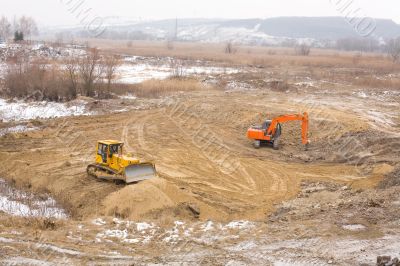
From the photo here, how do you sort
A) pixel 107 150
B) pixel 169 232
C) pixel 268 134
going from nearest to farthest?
pixel 169 232, pixel 107 150, pixel 268 134

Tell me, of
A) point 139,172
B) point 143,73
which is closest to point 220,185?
point 139,172

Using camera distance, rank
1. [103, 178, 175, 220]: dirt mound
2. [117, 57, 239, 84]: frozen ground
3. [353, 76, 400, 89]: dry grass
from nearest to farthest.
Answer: [103, 178, 175, 220]: dirt mound, [353, 76, 400, 89]: dry grass, [117, 57, 239, 84]: frozen ground

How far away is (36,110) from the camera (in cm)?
2586

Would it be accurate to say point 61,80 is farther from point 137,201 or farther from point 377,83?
point 377,83

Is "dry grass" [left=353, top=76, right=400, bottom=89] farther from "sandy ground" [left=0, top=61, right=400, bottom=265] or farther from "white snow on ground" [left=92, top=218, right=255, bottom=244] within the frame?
"white snow on ground" [left=92, top=218, right=255, bottom=244]

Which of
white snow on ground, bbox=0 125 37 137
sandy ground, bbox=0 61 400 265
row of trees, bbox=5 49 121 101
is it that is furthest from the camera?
row of trees, bbox=5 49 121 101

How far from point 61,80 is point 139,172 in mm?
15736

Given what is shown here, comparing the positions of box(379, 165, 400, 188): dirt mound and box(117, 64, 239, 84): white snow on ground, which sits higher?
box(117, 64, 239, 84): white snow on ground

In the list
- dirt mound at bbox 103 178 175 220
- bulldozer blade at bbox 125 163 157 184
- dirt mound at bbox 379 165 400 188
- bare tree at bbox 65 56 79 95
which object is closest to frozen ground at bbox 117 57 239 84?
bare tree at bbox 65 56 79 95

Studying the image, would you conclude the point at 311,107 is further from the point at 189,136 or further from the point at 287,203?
the point at 287,203

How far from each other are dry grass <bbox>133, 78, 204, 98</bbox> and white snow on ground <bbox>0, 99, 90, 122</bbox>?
5363 mm

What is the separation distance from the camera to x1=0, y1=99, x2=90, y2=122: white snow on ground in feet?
82.3

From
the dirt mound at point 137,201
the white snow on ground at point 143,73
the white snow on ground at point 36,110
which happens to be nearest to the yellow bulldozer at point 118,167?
the dirt mound at point 137,201

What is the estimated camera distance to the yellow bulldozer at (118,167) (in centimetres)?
1449
